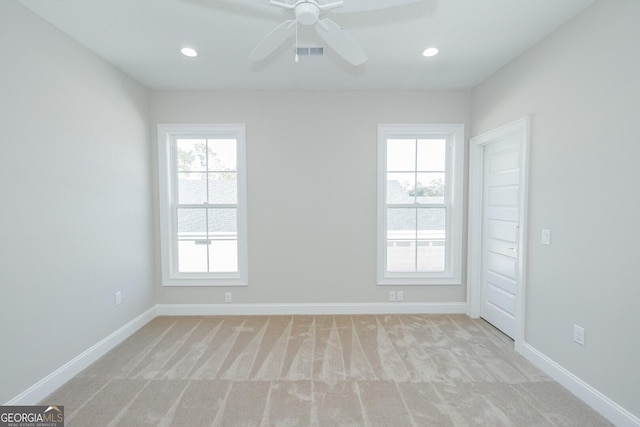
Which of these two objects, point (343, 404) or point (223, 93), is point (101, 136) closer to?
point (223, 93)

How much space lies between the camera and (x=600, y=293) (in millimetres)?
1815

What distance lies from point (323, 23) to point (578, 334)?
272cm

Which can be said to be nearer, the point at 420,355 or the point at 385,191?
the point at 420,355

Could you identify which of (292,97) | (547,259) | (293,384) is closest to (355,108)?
(292,97)

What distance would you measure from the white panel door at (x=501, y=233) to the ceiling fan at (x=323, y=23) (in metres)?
1.89

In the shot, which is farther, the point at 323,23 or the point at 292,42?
the point at 292,42

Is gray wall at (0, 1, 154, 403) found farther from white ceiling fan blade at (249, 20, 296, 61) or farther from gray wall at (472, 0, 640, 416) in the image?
gray wall at (472, 0, 640, 416)

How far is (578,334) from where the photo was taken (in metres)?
1.97

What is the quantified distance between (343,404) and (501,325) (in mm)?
2069

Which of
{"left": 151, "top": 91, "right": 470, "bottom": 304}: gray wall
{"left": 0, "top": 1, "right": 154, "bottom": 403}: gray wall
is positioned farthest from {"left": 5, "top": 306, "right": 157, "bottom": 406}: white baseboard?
{"left": 151, "top": 91, "right": 470, "bottom": 304}: gray wall

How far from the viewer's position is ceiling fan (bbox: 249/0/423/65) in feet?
4.60

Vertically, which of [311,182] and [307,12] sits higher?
[307,12]

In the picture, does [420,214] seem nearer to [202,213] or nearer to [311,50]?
[311,50]

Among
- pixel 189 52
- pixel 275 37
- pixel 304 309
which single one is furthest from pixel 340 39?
pixel 304 309
